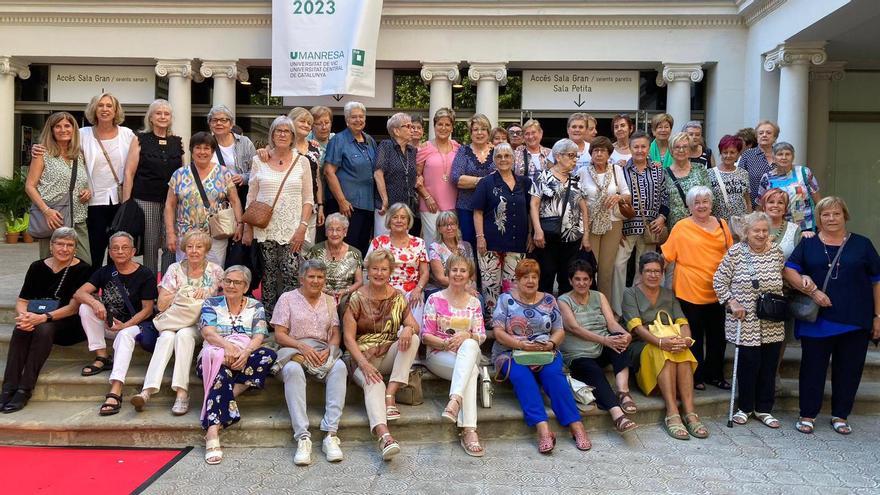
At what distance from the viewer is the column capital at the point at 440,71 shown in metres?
12.2

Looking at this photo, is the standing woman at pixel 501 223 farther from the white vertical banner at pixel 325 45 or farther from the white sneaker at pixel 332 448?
the white vertical banner at pixel 325 45

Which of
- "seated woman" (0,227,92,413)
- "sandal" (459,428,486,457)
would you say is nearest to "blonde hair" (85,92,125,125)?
"seated woman" (0,227,92,413)

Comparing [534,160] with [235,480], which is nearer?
[235,480]

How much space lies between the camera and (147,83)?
1304 centimetres

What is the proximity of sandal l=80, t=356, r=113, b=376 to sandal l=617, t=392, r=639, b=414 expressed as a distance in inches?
153

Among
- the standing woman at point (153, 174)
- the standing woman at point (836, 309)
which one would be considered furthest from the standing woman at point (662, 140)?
the standing woman at point (153, 174)

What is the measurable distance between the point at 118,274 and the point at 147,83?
901 cm

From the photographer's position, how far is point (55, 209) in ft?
18.5

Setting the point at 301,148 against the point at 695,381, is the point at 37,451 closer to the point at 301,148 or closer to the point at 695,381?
the point at 301,148

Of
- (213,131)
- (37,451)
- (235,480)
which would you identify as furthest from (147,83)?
(235,480)

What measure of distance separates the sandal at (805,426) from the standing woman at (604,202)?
1.78 meters

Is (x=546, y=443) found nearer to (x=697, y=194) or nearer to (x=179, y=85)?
(x=697, y=194)

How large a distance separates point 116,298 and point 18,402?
3.14ft

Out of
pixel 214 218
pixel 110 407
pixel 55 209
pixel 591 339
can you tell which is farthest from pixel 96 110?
pixel 591 339
